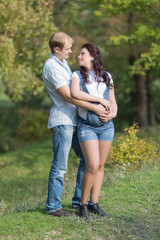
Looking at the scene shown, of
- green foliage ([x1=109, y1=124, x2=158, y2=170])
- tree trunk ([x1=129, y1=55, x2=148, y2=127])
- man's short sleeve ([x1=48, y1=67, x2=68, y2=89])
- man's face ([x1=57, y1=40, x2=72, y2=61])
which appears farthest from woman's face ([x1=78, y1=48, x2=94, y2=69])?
tree trunk ([x1=129, y1=55, x2=148, y2=127])

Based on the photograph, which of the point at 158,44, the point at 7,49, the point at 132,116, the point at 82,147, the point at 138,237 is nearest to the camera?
the point at 138,237

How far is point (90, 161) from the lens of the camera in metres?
3.98

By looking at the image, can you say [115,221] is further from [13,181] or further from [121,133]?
[13,181]

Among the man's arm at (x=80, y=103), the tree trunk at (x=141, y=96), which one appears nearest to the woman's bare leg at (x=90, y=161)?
the man's arm at (x=80, y=103)

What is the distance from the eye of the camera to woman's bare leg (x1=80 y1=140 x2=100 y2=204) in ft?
13.0

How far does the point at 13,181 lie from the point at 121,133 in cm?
381

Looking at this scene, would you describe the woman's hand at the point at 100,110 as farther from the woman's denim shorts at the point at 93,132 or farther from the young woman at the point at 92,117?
the woman's denim shorts at the point at 93,132

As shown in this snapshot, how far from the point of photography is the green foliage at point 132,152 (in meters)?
6.54

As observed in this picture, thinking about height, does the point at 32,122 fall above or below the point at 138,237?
above

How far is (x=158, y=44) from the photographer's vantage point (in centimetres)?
881

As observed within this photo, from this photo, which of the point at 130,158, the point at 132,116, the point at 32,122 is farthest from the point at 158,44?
the point at 132,116

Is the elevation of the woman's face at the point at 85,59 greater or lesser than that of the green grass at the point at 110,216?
greater

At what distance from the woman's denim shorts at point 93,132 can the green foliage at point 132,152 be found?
2452mm

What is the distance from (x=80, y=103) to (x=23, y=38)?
19.8 ft
